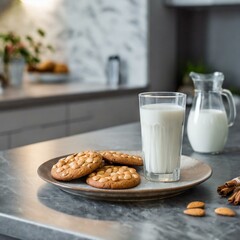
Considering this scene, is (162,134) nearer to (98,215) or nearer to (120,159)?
(120,159)

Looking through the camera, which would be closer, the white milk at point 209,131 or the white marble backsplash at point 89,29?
the white milk at point 209,131

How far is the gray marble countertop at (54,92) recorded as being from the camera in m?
2.76

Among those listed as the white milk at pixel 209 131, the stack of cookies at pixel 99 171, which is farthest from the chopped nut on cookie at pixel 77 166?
the white milk at pixel 209 131

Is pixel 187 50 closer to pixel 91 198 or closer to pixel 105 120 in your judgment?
pixel 105 120

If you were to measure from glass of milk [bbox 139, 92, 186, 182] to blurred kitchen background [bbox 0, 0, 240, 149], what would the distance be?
2050mm

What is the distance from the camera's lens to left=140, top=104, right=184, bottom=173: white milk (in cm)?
108

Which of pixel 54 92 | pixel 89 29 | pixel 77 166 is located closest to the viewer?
pixel 77 166

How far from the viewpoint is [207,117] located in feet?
4.81

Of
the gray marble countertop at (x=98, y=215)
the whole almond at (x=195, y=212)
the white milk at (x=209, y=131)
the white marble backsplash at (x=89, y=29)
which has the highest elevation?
the white marble backsplash at (x=89, y=29)

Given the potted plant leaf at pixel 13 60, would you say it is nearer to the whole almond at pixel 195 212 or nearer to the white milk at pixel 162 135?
the white milk at pixel 162 135

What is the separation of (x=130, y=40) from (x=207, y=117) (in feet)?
7.18

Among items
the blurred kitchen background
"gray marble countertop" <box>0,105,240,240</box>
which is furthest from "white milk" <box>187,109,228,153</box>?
the blurred kitchen background

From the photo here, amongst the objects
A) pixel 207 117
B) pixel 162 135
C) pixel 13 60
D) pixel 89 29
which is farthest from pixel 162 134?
pixel 89 29

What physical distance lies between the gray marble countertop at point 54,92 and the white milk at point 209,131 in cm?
139
